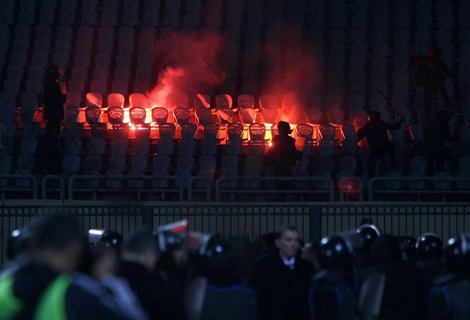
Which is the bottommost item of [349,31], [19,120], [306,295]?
[306,295]

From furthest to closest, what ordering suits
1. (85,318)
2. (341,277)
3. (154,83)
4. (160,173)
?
(154,83) → (160,173) → (341,277) → (85,318)

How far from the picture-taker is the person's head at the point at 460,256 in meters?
8.61

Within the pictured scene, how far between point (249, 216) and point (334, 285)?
26.3 ft

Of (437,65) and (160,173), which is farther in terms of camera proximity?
(437,65)

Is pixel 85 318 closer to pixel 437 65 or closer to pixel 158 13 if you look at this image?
pixel 437 65

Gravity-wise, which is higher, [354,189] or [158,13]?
[158,13]

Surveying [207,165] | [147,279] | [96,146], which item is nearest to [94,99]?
[96,146]

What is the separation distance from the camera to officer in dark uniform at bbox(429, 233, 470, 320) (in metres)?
8.50

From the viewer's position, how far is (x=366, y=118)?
81.7ft

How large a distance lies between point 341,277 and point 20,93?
58.1 feet

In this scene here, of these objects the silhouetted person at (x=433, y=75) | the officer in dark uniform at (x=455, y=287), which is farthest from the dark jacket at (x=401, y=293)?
the silhouetted person at (x=433, y=75)

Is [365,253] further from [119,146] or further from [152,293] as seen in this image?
[119,146]

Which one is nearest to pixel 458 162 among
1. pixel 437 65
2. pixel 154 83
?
pixel 437 65

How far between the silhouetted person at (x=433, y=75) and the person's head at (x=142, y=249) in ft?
57.7
